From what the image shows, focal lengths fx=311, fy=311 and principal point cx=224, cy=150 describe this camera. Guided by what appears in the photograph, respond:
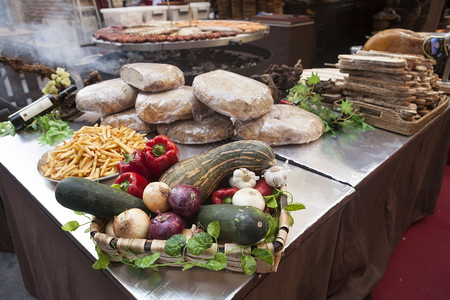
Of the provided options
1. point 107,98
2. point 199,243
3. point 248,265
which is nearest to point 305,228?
point 248,265

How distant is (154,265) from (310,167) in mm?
1093

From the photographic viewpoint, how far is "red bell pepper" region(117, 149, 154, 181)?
137 centimetres

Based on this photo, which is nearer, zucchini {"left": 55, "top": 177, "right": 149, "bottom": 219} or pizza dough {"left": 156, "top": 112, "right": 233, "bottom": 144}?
zucchini {"left": 55, "top": 177, "right": 149, "bottom": 219}

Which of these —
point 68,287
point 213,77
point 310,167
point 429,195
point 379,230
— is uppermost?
point 213,77

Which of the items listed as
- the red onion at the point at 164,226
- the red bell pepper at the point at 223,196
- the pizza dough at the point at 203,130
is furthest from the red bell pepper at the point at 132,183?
the pizza dough at the point at 203,130

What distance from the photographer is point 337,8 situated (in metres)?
9.08

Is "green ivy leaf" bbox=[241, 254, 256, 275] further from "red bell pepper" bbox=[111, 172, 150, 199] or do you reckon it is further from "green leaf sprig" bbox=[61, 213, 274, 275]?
"red bell pepper" bbox=[111, 172, 150, 199]

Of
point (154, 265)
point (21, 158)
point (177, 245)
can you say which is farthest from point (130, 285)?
point (21, 158)

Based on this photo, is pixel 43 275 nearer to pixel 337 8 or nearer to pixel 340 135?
pixel 340 135

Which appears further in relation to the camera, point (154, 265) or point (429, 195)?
point (429, 195)

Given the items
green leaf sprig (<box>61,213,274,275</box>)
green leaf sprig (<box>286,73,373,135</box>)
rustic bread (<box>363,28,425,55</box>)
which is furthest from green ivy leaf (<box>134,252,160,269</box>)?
rustic bread (<box>363,28,425,55</box>)

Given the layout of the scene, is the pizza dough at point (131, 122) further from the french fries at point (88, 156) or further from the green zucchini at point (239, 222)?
the green zucchini at point (239, 222)

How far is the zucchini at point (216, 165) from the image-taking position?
4.32 feet

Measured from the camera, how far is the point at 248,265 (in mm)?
986
